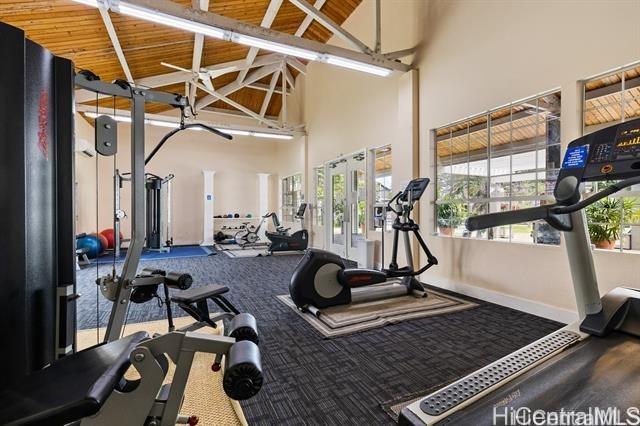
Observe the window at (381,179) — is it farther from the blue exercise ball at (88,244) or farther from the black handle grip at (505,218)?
the blue exercise ball at (88,244)

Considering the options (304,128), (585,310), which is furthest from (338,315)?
(304,128)

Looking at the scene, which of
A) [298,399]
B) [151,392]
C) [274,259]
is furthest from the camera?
[274,259]

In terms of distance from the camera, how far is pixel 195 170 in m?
Result: 10.1

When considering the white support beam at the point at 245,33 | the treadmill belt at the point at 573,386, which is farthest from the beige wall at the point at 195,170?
the treadmill belt at the point at 573,386

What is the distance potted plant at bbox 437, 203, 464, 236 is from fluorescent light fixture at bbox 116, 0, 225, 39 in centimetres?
369

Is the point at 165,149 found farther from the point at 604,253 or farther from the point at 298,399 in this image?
the point at 604,253

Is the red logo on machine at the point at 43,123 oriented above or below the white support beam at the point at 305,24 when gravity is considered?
below

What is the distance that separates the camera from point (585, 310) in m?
1.68

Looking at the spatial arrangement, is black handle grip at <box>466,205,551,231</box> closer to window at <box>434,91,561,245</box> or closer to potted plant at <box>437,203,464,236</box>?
window at <box>434,91,561,245</box>

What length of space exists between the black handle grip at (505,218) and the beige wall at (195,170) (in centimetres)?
967

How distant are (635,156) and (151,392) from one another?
7.35 ft

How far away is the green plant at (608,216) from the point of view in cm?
264

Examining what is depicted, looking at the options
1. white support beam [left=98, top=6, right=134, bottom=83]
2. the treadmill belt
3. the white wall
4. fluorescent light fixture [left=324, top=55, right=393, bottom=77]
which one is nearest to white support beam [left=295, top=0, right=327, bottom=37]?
fluorescent light fixture [left=324, top=55, right=393, bottom=77]

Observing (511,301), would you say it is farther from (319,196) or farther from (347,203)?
(319,196)
